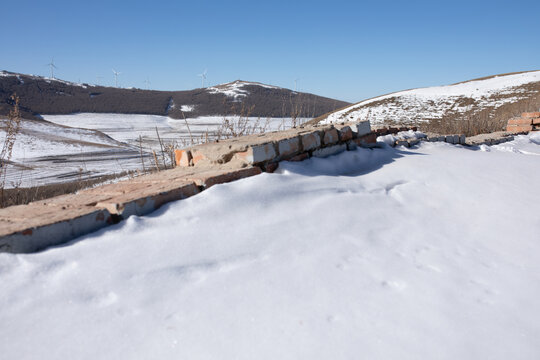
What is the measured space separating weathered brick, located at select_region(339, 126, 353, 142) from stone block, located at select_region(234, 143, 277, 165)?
3.00 ft

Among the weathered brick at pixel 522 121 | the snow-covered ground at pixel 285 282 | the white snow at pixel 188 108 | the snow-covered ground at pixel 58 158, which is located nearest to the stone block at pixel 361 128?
the snow-covered ground at pixel 285 282

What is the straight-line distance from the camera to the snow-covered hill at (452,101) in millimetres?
17453

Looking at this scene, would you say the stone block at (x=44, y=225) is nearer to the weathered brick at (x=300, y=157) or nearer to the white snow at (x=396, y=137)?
the weathered brick at (x=300, y=157)

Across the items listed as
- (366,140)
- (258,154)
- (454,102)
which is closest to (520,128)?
(366,140)

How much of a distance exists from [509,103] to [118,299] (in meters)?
20.9

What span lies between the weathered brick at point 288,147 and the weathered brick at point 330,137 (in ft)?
1.30

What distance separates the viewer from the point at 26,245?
131 cm

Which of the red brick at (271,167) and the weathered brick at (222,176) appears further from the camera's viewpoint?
the red brick at (271,167)

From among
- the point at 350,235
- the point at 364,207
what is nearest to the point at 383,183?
the point at 364,207

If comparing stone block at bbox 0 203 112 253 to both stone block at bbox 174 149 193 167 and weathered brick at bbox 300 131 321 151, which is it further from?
weathered brick at bbox 300 131 321 151

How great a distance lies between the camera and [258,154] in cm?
215

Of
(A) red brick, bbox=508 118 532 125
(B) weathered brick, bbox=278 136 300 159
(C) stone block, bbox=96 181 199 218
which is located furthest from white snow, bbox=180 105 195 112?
(C) stone block, bbox=96 181 199 218

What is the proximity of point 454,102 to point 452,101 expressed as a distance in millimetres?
292

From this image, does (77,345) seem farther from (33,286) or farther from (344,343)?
(344,343)
